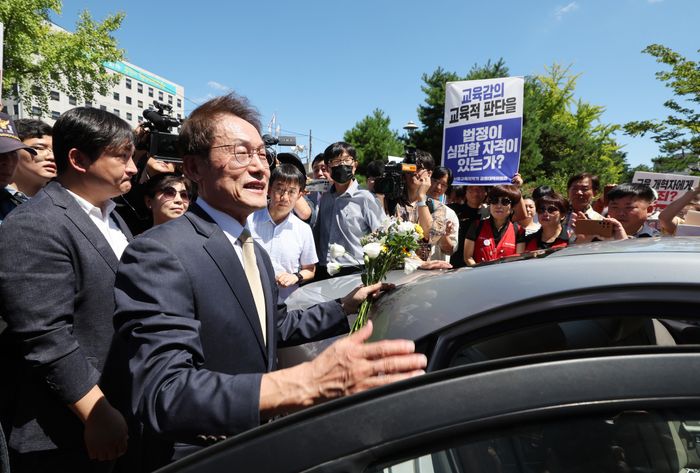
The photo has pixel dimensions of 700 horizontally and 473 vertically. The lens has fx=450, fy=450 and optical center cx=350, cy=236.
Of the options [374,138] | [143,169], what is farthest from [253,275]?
[374,138]

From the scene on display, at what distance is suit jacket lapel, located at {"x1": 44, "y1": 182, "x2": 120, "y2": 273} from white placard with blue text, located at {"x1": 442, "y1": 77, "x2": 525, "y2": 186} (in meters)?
5.11

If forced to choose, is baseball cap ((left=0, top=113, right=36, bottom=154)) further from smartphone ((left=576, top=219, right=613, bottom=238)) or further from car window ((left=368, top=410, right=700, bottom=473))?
smartphone ((left=576, top=219, right=613, bottom=238))

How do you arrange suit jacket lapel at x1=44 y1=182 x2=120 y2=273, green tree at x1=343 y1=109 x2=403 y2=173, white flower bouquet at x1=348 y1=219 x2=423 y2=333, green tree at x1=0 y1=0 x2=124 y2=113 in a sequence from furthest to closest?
green tree at x1=343 y1=109 x2=403 y2=173
green tree at x1=0 y1=0 x2=124 y2=113
white flower bouquet at x1=348 y1=219 x2=423 y2=333
suit jacket lapel at x1=44 y1=182 x2=120 y2=273

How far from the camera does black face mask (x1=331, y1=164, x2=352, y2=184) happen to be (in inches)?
163

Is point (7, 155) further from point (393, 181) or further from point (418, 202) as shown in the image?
point (418, 202)

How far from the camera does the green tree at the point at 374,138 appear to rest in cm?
4600

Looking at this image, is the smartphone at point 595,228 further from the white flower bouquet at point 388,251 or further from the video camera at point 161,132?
the video camera at point 161,132

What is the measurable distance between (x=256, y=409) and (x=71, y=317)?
103 cm

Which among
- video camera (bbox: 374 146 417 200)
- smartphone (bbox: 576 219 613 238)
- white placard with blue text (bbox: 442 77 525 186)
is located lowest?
smartphone (bbox: 576 219 613 238)

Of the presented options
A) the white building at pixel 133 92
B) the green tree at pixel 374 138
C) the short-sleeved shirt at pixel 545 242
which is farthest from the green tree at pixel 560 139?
the white building at pixel 133 92

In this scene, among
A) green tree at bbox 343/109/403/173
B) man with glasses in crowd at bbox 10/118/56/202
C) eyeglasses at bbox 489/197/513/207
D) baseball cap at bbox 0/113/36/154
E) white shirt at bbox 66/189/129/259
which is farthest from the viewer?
green tree at bbox 343/109/403/173

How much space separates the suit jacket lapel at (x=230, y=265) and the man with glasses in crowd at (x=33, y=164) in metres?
2.49

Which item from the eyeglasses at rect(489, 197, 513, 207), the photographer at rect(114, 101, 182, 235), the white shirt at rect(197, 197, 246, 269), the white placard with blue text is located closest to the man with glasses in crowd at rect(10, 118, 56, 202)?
the photographer at rect(114, 101, 182, 235)

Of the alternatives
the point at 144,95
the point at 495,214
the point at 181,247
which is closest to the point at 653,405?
the point at 181,247
